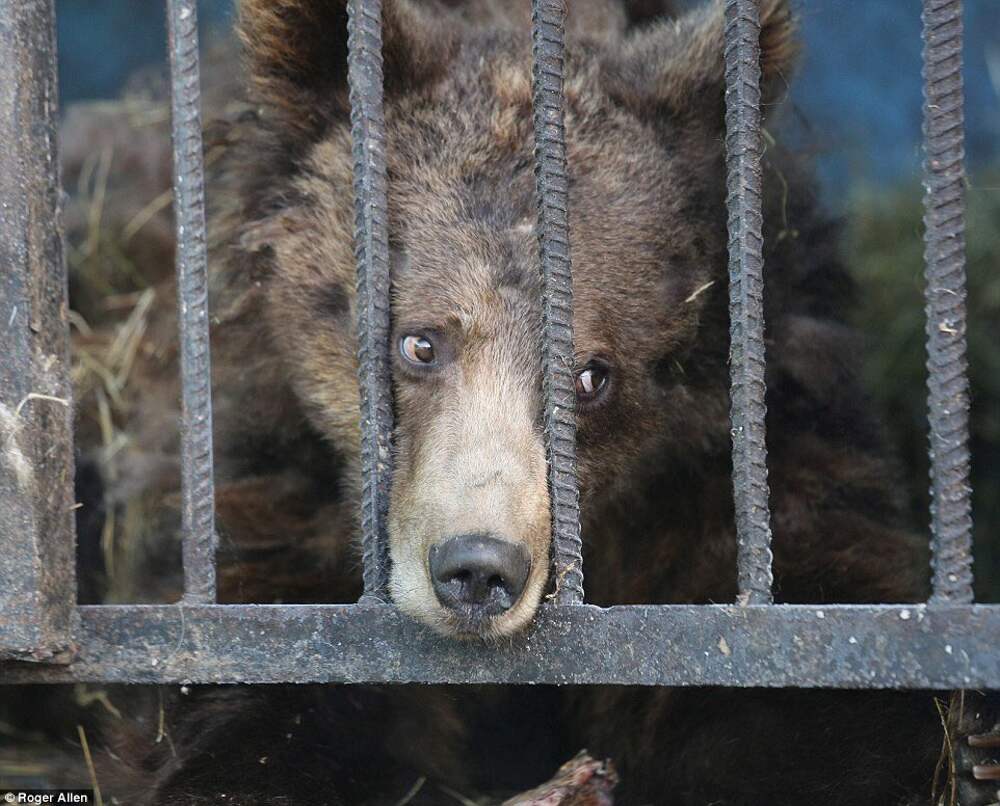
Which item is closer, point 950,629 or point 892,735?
point 950,629

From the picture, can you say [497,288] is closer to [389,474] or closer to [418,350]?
[418,350]

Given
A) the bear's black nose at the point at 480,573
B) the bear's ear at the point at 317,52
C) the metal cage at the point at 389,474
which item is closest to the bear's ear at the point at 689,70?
the bear's ear at the point at 317,52

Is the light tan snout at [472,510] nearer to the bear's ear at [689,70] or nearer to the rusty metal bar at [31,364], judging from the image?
the rusty metal bar at [31,364]

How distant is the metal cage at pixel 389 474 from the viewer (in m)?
2.18

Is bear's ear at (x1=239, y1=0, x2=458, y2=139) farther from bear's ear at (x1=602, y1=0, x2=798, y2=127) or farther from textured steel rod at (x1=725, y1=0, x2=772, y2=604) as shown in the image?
textured steel rod at (x1=725, y1=0, x2=772, y2=604)

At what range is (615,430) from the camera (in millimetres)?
3129

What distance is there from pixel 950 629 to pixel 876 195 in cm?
452

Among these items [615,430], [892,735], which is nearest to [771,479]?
[615,430]

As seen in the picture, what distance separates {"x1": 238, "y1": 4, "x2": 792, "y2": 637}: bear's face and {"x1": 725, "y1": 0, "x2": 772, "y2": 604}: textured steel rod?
1.31 ft

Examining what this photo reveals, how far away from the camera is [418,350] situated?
2865 millimetres

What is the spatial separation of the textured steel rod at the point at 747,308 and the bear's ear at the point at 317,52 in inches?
37.7

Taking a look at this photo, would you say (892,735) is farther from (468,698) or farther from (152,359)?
A: (152,359)

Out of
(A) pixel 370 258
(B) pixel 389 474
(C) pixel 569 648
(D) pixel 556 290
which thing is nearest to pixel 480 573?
(C) pixel 569 648

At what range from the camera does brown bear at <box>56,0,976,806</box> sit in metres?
2.81
